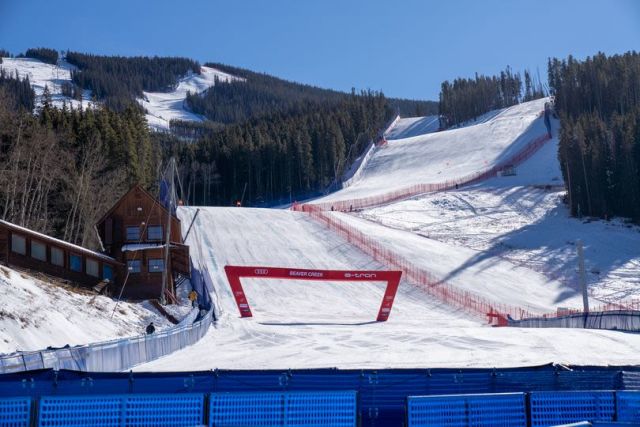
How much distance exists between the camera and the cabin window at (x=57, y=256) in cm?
3158

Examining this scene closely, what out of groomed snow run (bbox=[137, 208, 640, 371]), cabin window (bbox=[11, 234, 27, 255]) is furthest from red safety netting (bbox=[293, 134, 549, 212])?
cabin window (bbox=[11, 234, 27, 255])

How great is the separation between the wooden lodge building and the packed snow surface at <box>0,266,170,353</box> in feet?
13.1

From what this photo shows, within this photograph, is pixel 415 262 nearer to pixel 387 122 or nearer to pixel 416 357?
pixel 416 357

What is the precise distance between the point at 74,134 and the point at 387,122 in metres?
82.0

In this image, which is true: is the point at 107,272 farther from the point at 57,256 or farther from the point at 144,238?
the point at 144,238

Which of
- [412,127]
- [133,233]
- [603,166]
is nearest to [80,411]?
[133,233]

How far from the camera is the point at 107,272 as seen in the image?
35031 mm

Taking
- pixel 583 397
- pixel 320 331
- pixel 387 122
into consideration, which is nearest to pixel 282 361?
pixel 320 331

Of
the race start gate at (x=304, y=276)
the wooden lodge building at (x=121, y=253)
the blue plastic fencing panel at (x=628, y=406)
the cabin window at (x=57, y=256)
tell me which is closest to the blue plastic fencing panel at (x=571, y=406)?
the blue plastic fencing panel at (x=628, y=406)

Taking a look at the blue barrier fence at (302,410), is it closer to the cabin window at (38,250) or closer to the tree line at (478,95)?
the cabin window at (38,250)

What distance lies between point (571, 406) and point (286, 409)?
15.6 feet

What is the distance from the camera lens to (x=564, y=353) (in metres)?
22.5

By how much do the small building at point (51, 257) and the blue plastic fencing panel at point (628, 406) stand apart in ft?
80.2

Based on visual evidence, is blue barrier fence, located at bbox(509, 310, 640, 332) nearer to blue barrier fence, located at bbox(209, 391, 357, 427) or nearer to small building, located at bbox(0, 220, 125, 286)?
small building, located at bbox(0, 220, 125, 286)
